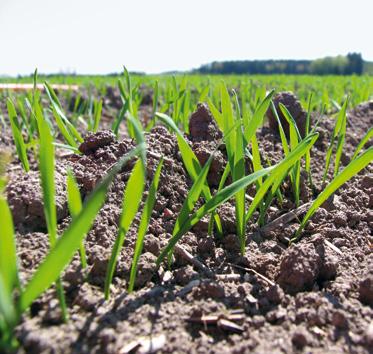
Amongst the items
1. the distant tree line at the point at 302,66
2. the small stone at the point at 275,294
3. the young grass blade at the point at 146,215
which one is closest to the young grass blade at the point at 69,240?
the young grass blade at the point at 146,215

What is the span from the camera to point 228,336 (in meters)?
0.78

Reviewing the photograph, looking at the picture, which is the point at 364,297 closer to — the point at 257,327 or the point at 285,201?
the point at 257,327

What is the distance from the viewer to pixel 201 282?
909mm

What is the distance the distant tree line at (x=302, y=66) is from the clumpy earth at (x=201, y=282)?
4395cm

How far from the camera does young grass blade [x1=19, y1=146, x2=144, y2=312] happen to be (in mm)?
604

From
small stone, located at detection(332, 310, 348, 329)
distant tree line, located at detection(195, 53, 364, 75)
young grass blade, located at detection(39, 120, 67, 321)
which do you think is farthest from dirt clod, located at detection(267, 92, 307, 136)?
distant tree line, located at detection(195, 53, 364, 75)

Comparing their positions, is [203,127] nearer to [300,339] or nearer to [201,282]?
[201,282]

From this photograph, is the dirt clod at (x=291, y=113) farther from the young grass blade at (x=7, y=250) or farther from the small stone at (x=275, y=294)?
the young grass blade at (x=7, y=250)

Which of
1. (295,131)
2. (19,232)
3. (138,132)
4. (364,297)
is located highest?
(138,132)

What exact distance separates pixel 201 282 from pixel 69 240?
382 millimetres

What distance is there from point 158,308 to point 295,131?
756mm

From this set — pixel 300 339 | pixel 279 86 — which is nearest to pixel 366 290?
pixel 300 339

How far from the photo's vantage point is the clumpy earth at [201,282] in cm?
75

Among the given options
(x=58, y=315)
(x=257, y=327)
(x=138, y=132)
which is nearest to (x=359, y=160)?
(x=257, y=327)
